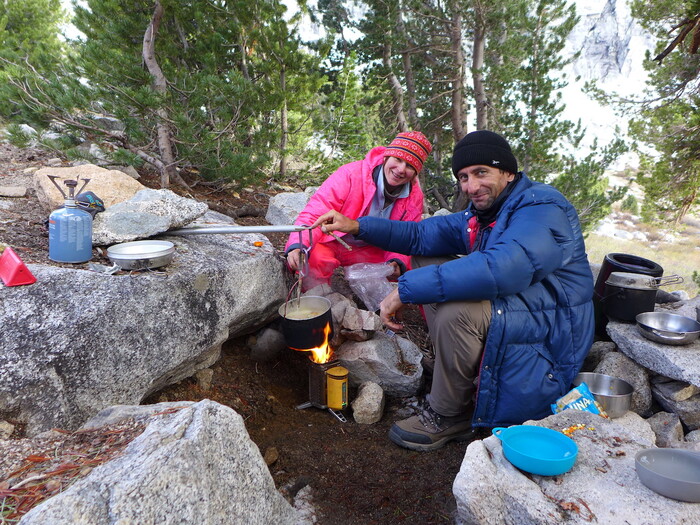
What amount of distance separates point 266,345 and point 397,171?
183 cm

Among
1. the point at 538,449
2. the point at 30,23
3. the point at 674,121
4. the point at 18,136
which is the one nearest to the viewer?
the point at 538,449

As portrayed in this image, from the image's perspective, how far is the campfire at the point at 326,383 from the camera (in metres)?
3.42

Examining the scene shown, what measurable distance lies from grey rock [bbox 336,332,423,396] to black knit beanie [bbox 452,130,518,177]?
5.33 ft

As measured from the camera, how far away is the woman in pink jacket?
3.81 meters

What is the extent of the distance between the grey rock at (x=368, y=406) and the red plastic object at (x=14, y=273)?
7.31 feet

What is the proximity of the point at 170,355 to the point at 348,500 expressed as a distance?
1.35m

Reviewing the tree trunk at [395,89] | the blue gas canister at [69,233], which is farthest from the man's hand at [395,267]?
the tree trunk at [395,89]

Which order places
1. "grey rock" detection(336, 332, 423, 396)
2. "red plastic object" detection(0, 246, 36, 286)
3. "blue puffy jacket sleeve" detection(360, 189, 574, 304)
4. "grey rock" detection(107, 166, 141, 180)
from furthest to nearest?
1. "grey rock" detection(107, 166, 141, 180)
2. "grey rock" detection(336, 332, 423, 396)
3. "blue puffy jacket sleeve" detection(360, 189, 574, 304)
4. "red plastic object" detection(0, 246, 36, 286)

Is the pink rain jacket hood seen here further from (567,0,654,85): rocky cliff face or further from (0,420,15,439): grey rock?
(567,0,654,85): rocky cliff face

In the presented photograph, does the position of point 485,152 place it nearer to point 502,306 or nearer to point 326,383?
point 502,306

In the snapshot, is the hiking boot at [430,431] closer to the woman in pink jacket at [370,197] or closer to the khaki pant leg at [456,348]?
the khaki pant leg at [456,348]

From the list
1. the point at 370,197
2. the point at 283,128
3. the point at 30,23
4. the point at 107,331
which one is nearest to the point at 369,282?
the point at 370,197

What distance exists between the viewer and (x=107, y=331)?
2.48m

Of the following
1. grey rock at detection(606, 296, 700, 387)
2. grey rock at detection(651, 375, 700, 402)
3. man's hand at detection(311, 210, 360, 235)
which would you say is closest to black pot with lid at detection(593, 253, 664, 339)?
grey rock at detection(606, 296, 700, 387)
